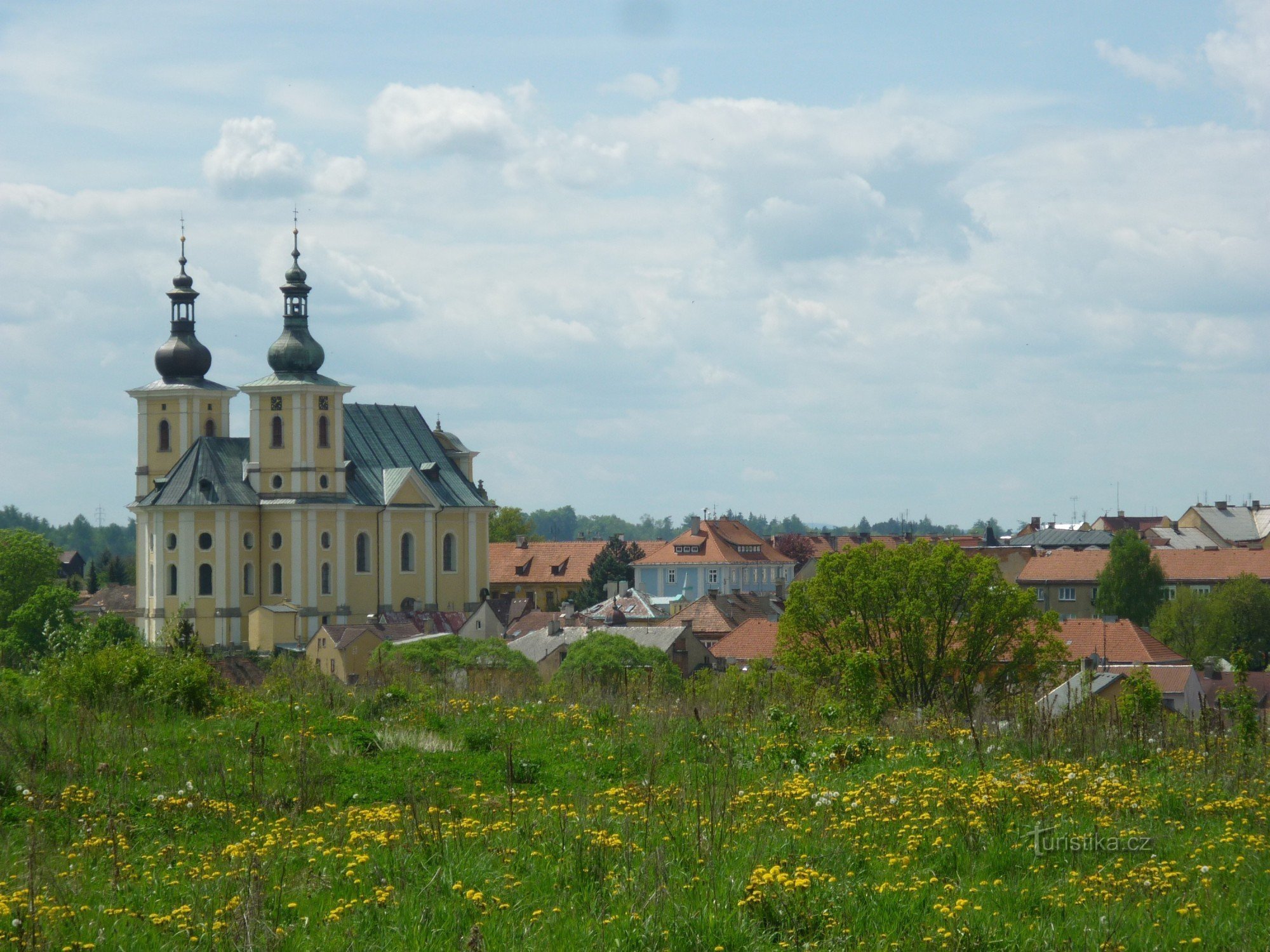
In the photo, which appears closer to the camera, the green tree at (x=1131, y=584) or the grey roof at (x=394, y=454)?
the grey roof at (x=394, y=454)

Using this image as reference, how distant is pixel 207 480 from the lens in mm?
72375

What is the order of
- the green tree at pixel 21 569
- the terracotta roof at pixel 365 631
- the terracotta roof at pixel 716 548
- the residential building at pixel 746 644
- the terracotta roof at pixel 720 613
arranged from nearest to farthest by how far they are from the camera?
the residential building at pixel 746 644
the terracotta roof at pixel 365 631
the terracotta roof at pixel 720 613
the green tree at pixel 21 569
the terracotta roof at pixel 716 548

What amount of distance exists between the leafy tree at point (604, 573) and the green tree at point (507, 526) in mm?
18611

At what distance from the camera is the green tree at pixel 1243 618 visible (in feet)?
221

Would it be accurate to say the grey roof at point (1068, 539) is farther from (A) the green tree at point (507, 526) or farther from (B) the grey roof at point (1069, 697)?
(B) the grey roof at point (1069, 697)

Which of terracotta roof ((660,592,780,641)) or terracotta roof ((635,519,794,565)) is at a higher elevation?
terracotta roof ((635,519,794,565))

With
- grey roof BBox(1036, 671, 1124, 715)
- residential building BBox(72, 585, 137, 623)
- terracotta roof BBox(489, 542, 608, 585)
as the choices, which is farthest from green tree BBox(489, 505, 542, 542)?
grey roof BBox(1036, 671, 1124, 715)

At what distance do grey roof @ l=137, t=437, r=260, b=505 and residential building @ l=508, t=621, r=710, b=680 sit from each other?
858 inches

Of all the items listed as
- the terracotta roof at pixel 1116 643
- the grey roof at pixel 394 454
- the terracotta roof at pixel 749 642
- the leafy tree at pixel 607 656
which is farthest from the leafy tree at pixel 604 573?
the leafy tree at pixel 607 656

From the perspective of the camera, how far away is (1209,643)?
67.1 m

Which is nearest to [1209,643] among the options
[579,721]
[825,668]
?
[825,668]

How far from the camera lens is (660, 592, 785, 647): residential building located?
63.8 metres

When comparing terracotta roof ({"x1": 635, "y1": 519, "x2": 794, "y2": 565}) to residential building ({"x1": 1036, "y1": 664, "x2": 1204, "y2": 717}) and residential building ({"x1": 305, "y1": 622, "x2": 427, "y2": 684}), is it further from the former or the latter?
residential building ({"x1": 1036, "y1": 664, "x2": 1204, "y2": 717})

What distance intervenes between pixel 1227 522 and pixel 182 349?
82088 millimetres
